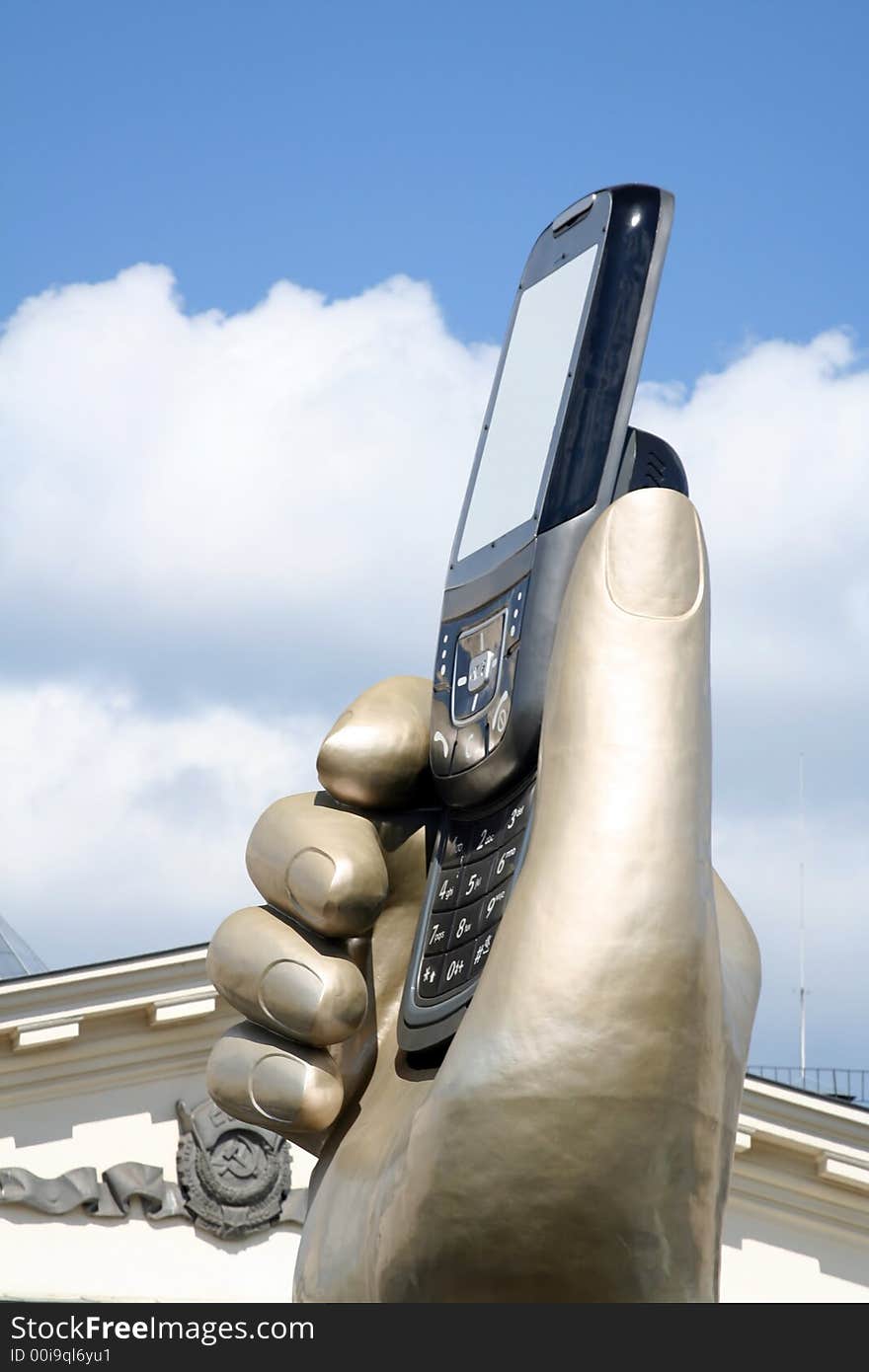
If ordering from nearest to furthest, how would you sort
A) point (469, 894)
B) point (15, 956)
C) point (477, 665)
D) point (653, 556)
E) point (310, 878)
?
point (653, 556)
point (469, 894)
point (477, 665)
point (310, 878)
point (15, 956)

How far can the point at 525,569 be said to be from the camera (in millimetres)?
3732

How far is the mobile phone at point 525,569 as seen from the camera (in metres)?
3.63

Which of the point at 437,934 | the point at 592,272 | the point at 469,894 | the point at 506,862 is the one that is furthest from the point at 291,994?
the point at 592,272

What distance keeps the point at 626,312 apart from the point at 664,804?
43.8 inches

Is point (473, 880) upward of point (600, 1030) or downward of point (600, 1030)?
upward

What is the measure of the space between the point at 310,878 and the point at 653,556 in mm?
1103

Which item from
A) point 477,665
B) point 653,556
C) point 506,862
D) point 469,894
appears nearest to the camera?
point 653,556

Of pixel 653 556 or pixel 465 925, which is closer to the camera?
pixel 653 556

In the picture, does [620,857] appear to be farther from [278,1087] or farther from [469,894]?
[278,1087]

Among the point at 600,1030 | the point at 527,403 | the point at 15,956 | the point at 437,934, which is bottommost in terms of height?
the point at 600,1030

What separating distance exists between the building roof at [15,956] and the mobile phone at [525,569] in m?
14.0

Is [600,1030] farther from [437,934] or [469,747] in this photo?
[469,747]

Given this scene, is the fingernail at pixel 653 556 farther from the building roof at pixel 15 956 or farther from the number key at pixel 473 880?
the building roof at pixel 15 956

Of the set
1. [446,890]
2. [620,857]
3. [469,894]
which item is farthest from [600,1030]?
[446,890]
